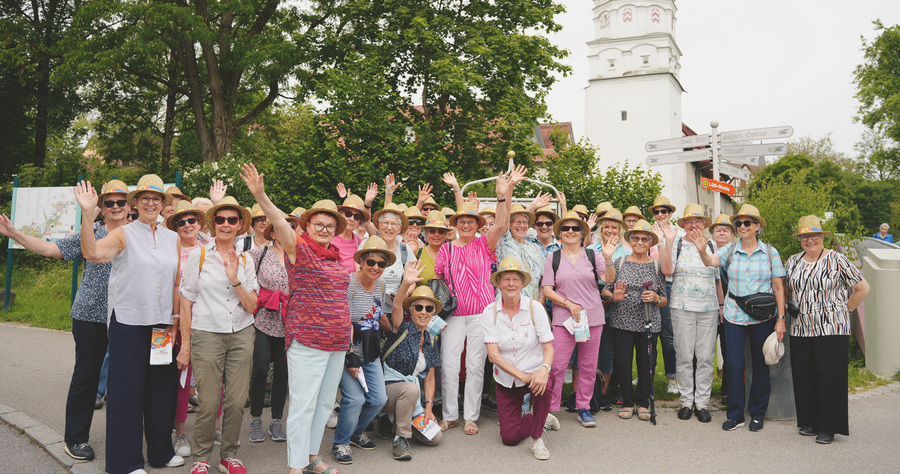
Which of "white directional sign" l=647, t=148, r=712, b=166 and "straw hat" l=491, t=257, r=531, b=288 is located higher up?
"white directional sign" l=647, t=148, r=712, b=166

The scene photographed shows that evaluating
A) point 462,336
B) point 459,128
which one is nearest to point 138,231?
point 462,336

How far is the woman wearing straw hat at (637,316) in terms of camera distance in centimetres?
655

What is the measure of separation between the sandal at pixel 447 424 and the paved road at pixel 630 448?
0.25ft

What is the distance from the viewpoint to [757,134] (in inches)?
340

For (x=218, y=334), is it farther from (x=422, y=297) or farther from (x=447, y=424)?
(x=447, y=424)

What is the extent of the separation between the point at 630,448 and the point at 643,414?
3.17 feet

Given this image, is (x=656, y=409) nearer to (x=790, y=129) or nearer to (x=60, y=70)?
(x=790, y=129)

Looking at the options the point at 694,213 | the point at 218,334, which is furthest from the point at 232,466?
the point at 694,213

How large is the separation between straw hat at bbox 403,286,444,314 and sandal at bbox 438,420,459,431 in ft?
3.98

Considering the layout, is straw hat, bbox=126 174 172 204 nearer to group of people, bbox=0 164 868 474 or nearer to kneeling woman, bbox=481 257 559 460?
group of people, bbox=0 164 868 474

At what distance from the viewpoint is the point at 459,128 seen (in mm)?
21047

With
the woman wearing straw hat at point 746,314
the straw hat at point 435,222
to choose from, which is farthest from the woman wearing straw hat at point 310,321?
the woman wearing straw hat at point 746,314

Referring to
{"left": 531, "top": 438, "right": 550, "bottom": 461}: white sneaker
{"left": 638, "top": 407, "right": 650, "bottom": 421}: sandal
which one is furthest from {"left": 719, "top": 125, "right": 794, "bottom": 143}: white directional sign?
{"left": 531, "top": 438, "right": 550, "bottom": 461}: white sneaker

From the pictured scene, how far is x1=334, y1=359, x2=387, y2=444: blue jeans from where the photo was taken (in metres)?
5.25
